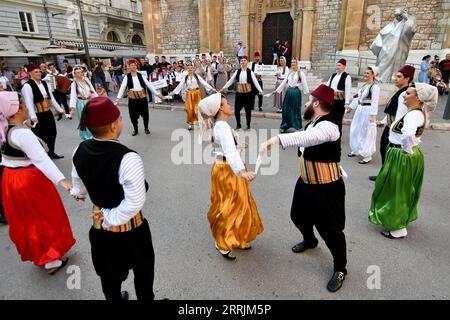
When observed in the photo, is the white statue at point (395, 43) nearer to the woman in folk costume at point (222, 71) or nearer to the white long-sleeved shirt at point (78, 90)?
the woman in folk costume at point (222, 71)

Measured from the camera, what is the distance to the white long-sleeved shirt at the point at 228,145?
248 cm

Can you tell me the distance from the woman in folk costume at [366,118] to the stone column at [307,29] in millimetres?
12016

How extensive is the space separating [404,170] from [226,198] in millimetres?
2042

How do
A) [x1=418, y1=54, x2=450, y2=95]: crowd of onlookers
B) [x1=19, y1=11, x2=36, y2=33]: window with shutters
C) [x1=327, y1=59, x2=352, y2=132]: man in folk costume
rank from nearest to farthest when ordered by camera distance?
[x1=327, y1=59, x2=352, y2=132]: man in folk costume → [x1=418, y1=54, x2=450, y2=95]: crowd of onlookers → [x1=19, y1=11, x2=36, y2=33]: window with shutters

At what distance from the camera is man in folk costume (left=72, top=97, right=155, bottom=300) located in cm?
162

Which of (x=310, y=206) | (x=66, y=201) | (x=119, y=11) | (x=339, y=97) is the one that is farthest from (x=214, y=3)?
(x=119, y=11)

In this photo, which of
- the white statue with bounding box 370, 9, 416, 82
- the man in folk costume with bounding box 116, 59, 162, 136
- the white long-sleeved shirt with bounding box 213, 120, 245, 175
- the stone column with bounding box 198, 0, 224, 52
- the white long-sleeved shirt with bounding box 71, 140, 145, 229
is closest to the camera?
the white long-sleeved shirt with bounding box 71, 140, 145, 229

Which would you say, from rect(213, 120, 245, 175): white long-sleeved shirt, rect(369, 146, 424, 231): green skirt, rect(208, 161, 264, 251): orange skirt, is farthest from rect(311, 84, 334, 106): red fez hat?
rect(369, 146, 424, 231): green skirt

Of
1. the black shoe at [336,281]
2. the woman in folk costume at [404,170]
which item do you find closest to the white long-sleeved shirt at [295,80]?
the woman in folk costume at [404,170]

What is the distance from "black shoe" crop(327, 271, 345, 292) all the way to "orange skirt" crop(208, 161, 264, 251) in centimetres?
87

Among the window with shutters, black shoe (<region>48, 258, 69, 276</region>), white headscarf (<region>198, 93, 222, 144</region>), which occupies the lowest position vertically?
black shoe (<region>48, 258, 69, 276</region>)

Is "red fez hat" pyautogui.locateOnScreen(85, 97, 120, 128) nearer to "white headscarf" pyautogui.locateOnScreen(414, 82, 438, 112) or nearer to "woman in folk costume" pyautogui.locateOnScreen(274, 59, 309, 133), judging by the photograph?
"white headscarf" pyautogui.locateOnScreen(414, 82, 438, 112)
